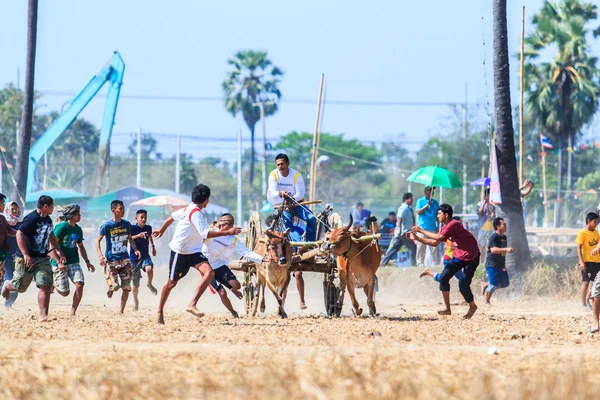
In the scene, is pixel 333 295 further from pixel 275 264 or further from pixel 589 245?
pixel 589 245

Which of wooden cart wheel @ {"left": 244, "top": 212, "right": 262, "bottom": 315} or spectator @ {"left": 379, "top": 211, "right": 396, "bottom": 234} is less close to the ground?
spectator @ {"left": 379, "top": 211, "right": 396, "bottom": 234}

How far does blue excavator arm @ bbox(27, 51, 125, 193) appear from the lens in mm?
43812

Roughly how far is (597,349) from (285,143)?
271 ft

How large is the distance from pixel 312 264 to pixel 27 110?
1726 cm

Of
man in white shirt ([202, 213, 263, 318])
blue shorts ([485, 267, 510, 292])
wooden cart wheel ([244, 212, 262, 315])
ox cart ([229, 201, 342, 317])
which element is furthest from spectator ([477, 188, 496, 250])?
man in white shirt ([202, 213, 263, 318])

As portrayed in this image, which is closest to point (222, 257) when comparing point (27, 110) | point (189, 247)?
point (189, 247)

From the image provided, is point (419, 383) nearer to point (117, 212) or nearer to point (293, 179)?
point (293, 179)

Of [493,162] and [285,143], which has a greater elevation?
[285,143]

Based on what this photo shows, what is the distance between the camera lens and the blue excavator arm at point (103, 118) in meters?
43.8

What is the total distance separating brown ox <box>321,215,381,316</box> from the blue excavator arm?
28204mm

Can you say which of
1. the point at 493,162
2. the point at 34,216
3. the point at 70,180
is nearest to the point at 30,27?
the point at 493,162

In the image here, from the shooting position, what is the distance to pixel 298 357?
10125 millimetres

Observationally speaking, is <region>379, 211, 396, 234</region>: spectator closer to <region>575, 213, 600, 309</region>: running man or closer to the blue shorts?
the blue shorts

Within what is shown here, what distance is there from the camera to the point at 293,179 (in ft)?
57.1
